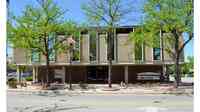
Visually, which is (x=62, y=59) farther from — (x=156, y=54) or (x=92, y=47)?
(x=156, y=54)

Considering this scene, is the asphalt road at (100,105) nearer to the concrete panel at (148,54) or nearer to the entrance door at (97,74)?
the concrete panel at (148,54)

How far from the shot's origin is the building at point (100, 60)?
80.3 feet

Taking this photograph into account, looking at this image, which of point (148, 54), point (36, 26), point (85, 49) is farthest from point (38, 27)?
point (148, 54)

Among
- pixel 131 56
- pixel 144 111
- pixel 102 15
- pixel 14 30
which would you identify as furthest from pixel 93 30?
pixel 144 111

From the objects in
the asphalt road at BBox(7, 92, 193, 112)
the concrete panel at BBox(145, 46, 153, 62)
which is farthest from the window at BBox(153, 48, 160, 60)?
the asphalt road at BBox(7, 92, 193, 112)

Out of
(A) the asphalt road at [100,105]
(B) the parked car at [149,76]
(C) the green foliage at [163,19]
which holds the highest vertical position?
(C) the green foliage at [163,19]

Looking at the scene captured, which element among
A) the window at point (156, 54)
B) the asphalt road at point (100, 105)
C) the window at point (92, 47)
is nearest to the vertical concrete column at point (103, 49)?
the window at point (92, 47)

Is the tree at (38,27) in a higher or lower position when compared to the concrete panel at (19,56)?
higher

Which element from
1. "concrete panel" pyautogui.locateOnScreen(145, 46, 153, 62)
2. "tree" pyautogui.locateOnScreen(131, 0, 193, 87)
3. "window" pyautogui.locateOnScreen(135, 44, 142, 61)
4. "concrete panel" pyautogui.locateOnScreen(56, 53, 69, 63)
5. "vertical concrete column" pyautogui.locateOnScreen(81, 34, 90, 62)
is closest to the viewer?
"tree" pyautogui.locateOnScreen(131, 0, 193, 87)

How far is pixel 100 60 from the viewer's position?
25312mm

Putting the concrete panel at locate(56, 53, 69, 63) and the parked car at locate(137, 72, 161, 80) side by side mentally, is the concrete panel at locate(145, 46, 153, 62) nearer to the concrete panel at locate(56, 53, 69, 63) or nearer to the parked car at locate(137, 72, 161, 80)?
the parked car at locate(137, 72, 161, 80)

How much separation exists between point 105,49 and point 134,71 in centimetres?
283

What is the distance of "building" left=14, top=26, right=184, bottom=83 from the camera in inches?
964

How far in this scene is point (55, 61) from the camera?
1011 inches
